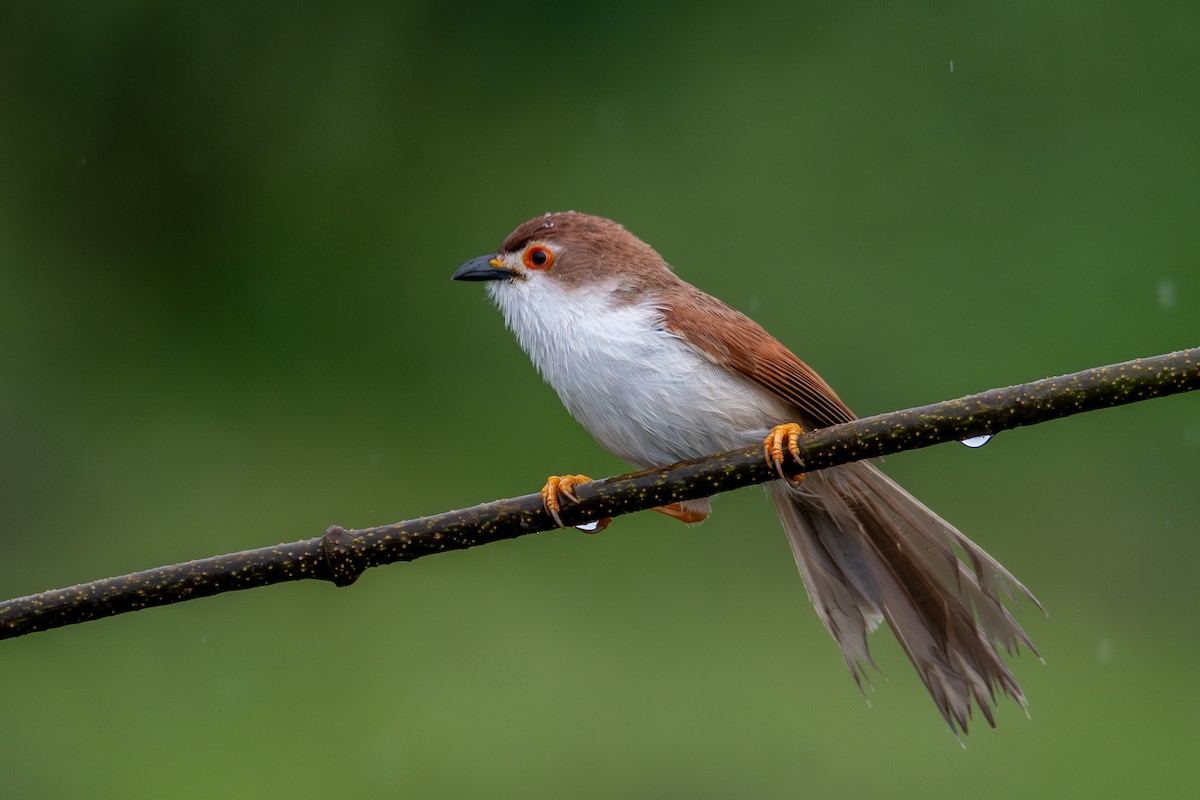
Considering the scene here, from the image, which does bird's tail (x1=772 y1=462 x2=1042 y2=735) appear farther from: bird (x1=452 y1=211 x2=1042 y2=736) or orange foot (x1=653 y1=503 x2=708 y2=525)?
orange foot (x1=653 y1=503 x2=708 y2=525)

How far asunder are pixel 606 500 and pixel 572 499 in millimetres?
191

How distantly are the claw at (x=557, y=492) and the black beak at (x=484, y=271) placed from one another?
2.34ft

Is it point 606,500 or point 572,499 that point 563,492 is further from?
point 606,500

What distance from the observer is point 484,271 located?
148 inches

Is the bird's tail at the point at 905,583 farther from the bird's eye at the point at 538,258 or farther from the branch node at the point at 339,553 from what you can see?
the branch node at the point at 339,553

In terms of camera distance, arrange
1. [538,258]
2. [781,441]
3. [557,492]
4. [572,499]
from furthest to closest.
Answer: [538,258] < [557,492] < [781,441] < [572,499]

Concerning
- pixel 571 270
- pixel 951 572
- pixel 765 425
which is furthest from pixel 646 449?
pixel 951 572

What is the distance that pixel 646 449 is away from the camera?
354 centimetres

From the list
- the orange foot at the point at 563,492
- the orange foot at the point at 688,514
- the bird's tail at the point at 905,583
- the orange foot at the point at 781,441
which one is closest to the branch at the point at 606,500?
the orange foot at the point at 563,492

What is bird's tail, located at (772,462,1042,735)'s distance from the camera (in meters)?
3.23

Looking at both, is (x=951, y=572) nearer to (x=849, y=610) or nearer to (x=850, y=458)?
(x=849, y=610)

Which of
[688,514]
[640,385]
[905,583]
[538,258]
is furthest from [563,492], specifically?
[905,583]

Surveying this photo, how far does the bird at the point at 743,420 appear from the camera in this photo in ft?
10.8

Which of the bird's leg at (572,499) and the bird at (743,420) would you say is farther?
the bird at (743,420)
